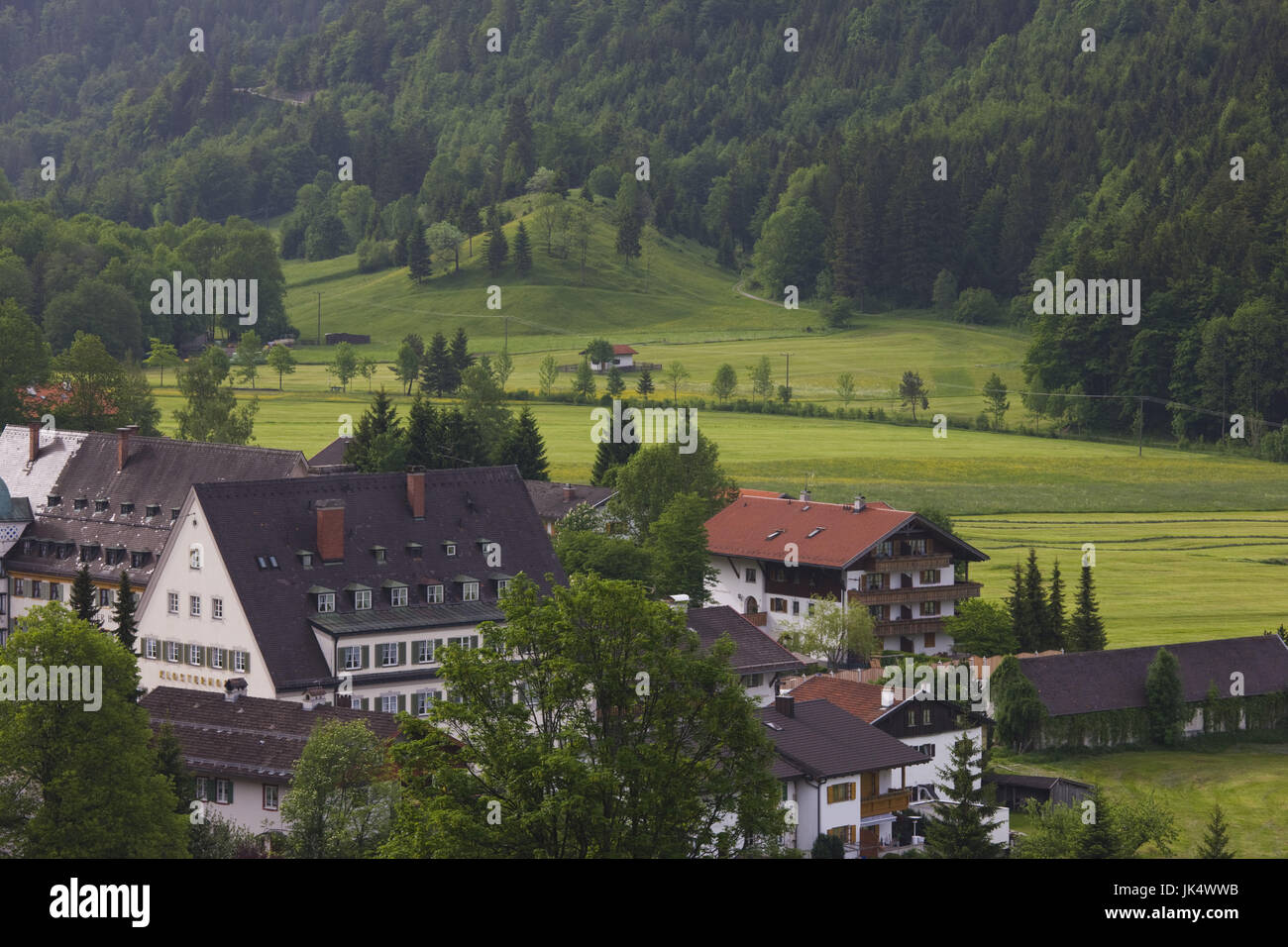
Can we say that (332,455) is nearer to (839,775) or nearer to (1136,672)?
(1136,672)

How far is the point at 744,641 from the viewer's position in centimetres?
7662

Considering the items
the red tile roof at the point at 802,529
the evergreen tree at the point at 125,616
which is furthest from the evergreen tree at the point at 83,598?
the red tile roof at the point at 802,529

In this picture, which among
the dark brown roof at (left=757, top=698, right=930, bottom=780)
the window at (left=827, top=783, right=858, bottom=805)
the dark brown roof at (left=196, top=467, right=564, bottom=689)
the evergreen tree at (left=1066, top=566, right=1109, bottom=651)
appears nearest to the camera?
the dark brown roof at (left=757, top=698, right=930, bottom=780)

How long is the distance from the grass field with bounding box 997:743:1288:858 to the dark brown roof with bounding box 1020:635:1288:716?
103 inches

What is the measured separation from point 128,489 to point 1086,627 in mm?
42854

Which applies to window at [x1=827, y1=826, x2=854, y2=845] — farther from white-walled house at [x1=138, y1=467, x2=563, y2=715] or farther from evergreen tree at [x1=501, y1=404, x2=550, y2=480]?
evergreen tree at [x1=501, y1=404, x2=550, y2=480]

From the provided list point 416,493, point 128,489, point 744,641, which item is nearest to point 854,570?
point 744,641

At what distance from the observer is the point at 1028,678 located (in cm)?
7194

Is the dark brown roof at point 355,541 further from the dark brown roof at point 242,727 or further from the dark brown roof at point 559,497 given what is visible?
the dark brown roof at point 559,497

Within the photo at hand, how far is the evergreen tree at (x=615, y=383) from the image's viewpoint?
184000 mm

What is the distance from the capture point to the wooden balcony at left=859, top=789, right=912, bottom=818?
56.1 metres

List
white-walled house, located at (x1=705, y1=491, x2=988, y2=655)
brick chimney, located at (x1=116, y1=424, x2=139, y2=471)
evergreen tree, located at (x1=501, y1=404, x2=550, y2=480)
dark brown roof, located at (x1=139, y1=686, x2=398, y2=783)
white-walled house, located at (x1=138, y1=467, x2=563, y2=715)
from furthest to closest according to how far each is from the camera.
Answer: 1. evergreen tree, located at (x1=501, y1=404, x2=550, y2=480)
2. white-walled house, located at (x1=705, y1=491, x2=988, y2=655)
3. brick chimney, located at (x1=116, y1=424, x2=139, y2=471)
4. white-walled house, located at (x1=138, y1=467, x2=563, y2=715)
5. dark brown roof, located at (x1=139, y1=686, x2=398, y2=783)

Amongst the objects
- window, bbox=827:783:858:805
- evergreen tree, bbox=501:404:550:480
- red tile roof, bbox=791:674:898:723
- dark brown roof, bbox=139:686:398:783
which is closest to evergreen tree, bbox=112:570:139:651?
dark brown roof, bbox=139:686:398:783

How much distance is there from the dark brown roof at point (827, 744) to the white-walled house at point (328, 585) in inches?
555
